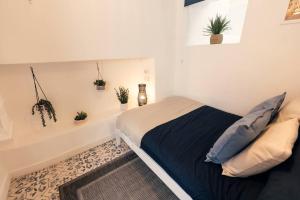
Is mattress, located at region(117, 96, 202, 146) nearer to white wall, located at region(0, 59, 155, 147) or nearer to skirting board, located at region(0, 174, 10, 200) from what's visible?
white wall, located at region(0, 59, 155, 147)

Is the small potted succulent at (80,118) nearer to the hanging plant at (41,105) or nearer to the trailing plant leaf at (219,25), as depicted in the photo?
the hanging plant at (41,105)

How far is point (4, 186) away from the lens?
1399 mm

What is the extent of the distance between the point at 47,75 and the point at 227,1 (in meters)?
2.52

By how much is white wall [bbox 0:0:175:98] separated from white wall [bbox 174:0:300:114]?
1.64 feet

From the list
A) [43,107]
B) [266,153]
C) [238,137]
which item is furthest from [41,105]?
[266,153]

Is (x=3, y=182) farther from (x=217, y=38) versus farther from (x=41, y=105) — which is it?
(x=217, y=38)

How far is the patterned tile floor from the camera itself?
141 centimetres

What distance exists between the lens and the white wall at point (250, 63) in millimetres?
1414

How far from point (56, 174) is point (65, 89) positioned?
1.05 metres

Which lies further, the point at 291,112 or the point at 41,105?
the point at 41,105

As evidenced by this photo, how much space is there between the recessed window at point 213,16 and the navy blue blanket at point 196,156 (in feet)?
3.60

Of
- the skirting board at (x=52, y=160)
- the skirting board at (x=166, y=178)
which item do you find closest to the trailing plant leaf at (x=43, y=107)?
the skirting board at (x=52, y=160)

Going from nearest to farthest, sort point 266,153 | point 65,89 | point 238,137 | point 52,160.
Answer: point 266,153
point 238,137
point 52,160
point 65,89

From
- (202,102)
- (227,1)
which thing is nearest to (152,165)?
(202,102)
